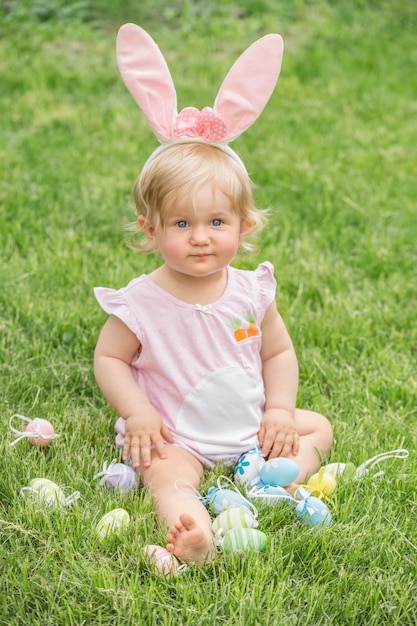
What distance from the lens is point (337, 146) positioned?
4.73 metres

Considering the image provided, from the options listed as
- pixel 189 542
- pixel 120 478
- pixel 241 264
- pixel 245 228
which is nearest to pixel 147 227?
pixel 245 228

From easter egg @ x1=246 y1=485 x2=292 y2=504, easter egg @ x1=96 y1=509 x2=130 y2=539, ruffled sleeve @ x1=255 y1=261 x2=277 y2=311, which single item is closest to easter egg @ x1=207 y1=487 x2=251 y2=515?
easter egg @ x1=246 y1=485 x2=292 y2=504

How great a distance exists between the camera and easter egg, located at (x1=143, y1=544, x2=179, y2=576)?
194 cm

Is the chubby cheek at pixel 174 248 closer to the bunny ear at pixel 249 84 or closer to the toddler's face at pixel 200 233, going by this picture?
the toddler's face at pixel 200 233

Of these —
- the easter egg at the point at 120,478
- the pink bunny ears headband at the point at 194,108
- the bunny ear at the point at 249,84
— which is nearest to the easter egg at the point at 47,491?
the easter egg at the point at 120,478

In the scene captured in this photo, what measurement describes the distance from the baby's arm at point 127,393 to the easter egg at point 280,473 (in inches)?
11.1

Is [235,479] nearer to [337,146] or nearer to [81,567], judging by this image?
[81,567]

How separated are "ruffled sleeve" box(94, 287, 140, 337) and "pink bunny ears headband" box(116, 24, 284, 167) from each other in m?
0.42

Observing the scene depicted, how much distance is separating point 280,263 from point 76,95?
87.9 inches

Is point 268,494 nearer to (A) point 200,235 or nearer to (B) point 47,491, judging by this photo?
(B) point 47,491

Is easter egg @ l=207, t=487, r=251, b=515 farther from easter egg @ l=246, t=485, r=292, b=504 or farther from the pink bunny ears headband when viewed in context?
the pink bunny ears headband

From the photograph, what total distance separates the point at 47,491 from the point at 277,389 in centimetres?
78

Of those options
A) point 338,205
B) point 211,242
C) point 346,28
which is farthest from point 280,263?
point 346,28

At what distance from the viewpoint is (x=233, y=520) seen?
2092mm
